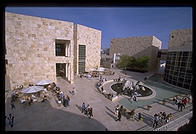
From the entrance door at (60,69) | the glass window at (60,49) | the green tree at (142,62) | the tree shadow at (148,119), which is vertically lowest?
the tree shadow at (148,119)

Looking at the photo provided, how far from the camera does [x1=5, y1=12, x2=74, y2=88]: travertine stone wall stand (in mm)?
12227

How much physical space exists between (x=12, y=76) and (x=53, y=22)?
9.71 meters

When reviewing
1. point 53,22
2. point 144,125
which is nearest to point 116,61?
point 53,22

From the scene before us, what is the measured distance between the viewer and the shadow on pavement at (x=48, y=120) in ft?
21.3

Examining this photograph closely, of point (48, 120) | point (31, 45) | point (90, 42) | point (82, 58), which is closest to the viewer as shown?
point (48, 120)

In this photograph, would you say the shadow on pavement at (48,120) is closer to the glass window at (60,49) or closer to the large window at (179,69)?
the glass window at (60,49)

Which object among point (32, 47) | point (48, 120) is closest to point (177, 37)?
point (48, 120)

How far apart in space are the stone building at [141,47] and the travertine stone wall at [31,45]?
2860 centimetres

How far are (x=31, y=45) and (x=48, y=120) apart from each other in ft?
36.5

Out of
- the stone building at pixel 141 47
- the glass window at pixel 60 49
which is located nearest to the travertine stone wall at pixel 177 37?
the stone building at pixel 141 47

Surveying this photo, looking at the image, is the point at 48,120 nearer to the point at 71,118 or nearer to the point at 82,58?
the point at 71,118

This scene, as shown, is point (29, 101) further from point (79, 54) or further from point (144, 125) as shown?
point (79, 54)

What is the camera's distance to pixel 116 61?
1558 inches

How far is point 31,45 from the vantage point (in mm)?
13250
